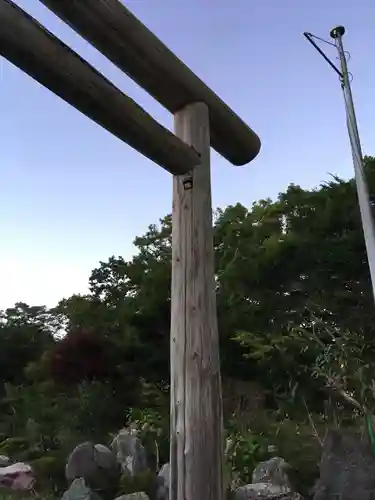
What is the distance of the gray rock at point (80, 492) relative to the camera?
4262 mm

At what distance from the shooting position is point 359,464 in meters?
3.75

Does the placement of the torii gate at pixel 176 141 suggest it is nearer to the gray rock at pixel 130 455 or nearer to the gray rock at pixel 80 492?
the gray rock at pixel 80 492

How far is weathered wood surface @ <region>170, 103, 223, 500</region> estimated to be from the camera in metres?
1.55

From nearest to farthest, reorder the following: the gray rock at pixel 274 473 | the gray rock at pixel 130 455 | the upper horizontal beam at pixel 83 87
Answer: the upper horizontal beam at pixel 83 87 → the gray rock at pixel 274 473 → the gray rock at pixel 130 455

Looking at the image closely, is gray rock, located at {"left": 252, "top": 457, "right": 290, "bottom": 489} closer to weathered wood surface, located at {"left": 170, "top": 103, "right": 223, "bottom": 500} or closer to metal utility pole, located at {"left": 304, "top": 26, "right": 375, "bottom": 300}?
metal utility pole, located at {"left": 304, "top": 26, "right": 375, "bottom": 300}

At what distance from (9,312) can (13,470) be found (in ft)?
37.9

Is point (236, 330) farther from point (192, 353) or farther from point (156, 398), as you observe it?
point (192, 353)

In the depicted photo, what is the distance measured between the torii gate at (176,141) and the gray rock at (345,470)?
2.46 m

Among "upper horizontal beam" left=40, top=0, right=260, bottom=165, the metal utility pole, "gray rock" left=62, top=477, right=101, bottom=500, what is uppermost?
the metal utility pole

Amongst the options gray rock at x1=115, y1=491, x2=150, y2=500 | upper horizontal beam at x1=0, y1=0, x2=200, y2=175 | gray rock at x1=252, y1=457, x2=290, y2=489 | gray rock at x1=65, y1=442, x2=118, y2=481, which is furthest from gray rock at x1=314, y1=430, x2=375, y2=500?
upper horizontal beam at x1=0, y1=0, x2=200, y2=175

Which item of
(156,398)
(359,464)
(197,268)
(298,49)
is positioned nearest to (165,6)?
(298,49)

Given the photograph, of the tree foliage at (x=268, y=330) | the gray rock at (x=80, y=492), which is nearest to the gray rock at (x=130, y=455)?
the gray rock at (x=80, y=492)

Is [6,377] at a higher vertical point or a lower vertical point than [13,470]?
higher

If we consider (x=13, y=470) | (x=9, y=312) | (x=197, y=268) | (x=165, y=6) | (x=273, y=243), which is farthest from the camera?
(x=9, y=312)
